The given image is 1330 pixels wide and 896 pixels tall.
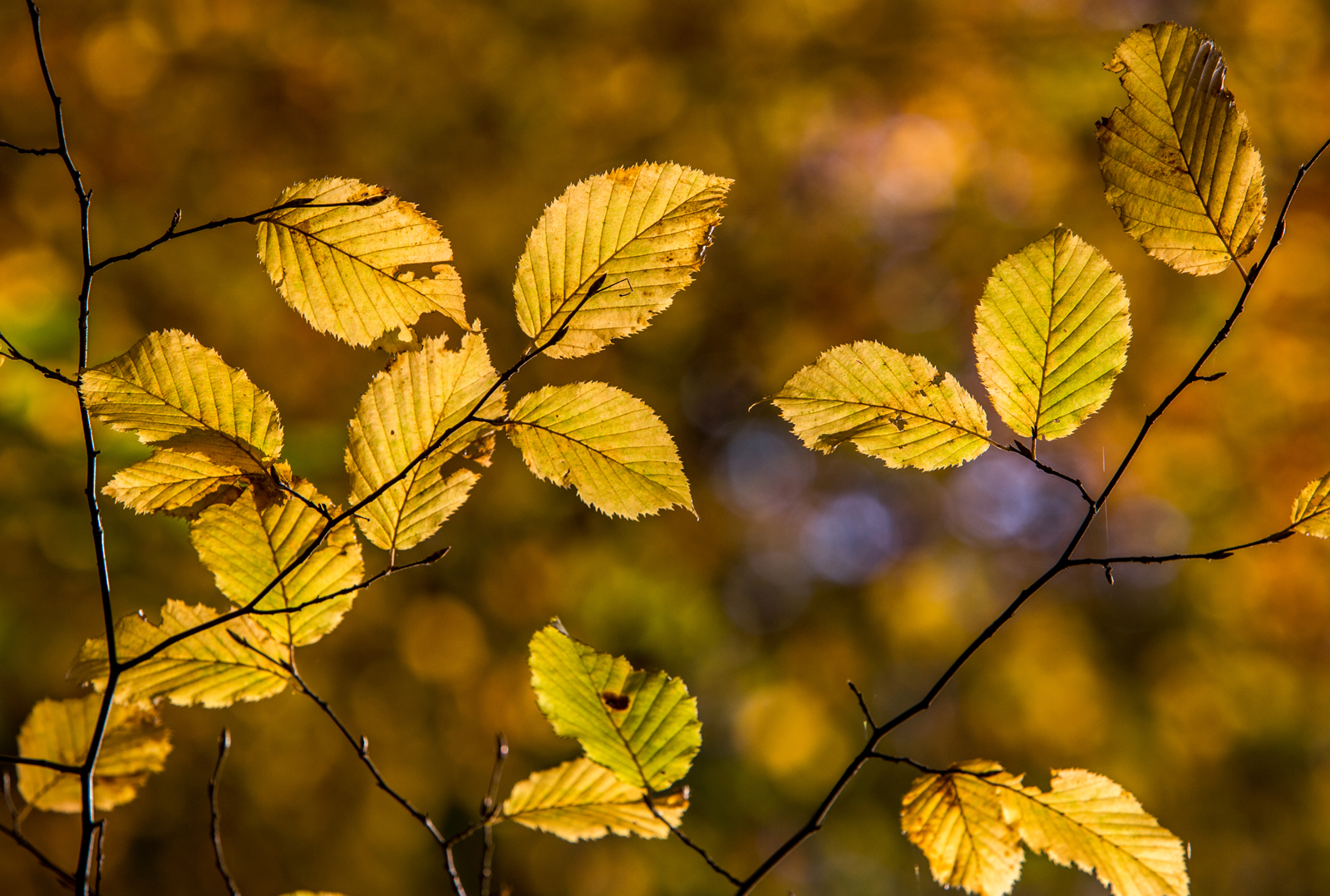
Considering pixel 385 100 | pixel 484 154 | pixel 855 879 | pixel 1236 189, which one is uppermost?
pixel 385 100

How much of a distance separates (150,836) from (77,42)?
3342mm

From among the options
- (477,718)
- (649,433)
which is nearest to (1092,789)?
(649,433)

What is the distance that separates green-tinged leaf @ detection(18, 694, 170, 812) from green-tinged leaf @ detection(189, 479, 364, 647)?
0.14 meters

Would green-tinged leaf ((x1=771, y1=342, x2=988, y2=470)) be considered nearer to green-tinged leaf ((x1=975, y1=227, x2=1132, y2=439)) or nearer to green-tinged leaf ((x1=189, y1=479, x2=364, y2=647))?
green-tinged leaf ((x1=975, y1=227, x2=1132, y2=439))

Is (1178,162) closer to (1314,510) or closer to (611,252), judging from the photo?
(1314,510)

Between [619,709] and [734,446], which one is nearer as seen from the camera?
[619,709]

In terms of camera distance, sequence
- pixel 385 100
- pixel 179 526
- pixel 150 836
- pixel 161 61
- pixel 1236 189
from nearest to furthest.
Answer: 1. pixel 1236 189
2. pixel 179 526
3. pixel 150 836
4. pixel 161 61
5. pixel 385 100

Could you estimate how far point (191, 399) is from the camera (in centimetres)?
50

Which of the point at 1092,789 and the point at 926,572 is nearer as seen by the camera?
the point at 1092,789

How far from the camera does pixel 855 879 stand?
4.08 metres

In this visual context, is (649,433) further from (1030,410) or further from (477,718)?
(477,718)

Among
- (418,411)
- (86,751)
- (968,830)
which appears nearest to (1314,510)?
(968,830)

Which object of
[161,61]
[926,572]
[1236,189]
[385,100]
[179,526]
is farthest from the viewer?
[926,572]

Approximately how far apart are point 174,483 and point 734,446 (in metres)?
4.19
